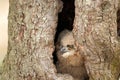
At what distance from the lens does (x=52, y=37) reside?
2.96 m

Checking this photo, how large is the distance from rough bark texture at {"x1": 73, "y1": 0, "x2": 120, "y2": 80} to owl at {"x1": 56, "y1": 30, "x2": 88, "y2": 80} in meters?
0.06

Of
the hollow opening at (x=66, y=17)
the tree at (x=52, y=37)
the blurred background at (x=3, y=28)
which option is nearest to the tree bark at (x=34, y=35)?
the tree at (x=52, y=37)

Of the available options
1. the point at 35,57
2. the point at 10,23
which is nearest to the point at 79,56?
the point at 35,57

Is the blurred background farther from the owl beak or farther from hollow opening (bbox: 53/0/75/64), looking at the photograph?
the owl beak

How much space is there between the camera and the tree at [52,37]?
2836 mm

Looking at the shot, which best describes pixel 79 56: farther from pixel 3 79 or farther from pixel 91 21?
pixel 3 79

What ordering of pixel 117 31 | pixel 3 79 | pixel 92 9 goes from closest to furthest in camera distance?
pixel 92 9
pixel 117 31
pixel 3 79

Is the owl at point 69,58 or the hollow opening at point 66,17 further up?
the hollow opening at point 66,17

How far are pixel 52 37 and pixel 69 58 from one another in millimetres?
189

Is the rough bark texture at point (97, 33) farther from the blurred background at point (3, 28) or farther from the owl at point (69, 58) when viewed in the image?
the blurred background at point (3, 28)

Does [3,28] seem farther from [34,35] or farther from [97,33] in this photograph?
[97,33]

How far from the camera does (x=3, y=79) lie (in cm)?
326

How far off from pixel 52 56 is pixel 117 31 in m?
0.49

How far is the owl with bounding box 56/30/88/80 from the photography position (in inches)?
115
